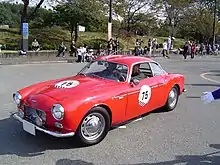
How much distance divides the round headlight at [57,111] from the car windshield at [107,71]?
5.04 feet

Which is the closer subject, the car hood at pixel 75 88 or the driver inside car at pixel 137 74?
the car hood at pixel 75 88

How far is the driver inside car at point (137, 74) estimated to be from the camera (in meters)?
6.41

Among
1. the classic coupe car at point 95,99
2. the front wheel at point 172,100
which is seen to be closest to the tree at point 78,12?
→ the front wheel at point 172,100

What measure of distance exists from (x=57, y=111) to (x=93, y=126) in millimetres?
715

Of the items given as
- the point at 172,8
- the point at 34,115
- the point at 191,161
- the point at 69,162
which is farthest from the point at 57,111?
the point at 172,8

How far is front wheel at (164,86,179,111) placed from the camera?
750 centimetres

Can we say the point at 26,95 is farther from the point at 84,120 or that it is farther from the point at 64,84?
the point at 84,120

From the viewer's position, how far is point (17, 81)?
38.3ft

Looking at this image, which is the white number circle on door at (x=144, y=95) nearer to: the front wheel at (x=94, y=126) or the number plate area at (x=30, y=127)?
the front wheel at (x=94, y=126)

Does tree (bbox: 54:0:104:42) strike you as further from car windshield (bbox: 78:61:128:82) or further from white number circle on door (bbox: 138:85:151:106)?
white number circle on door (bbox: 138:85:151:106)

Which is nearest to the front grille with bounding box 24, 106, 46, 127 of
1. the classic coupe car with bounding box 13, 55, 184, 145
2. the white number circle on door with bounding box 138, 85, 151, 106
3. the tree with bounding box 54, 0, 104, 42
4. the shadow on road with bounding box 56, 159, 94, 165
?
the classic coupe car with bounding box 13, 55, 184, 145

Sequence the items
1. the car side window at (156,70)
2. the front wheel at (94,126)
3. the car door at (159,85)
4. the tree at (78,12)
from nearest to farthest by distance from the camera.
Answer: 1. the front wheel at (94,126)
2. the car door at (159,85)
3. the car side window at (156,70)
4. the tree at (78,12)

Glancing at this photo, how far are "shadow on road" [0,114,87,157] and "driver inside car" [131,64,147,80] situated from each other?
6.15 feet

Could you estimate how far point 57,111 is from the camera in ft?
16.1
